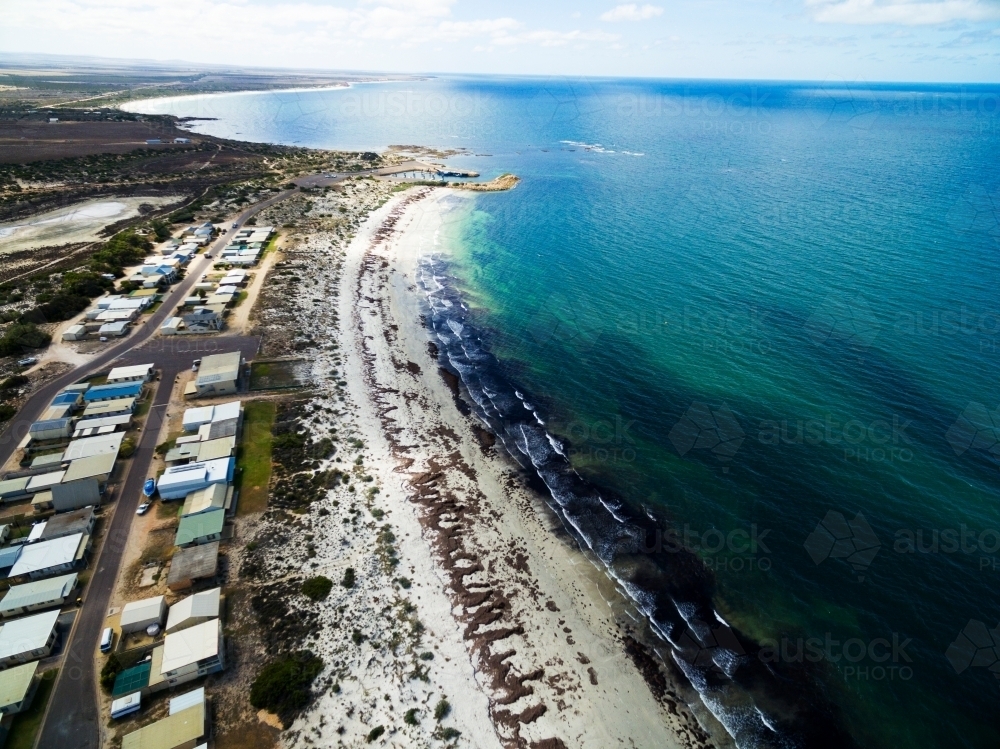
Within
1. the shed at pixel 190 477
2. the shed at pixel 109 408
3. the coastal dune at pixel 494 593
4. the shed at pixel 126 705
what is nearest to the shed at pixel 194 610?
the shed at pixel 126 705

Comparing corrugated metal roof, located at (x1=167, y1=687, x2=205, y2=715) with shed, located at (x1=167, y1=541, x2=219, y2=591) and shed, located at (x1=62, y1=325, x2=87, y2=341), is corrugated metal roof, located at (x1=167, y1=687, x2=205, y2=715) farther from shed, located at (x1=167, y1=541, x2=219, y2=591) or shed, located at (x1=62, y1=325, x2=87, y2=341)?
shed, located at (x1=62, y1=325, x2=87, y2=341)

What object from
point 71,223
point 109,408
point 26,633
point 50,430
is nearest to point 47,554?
point 26,633

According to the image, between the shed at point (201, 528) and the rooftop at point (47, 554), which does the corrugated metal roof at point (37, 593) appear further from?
the shed at point (201, 528)

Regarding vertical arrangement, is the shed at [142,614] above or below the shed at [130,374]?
below

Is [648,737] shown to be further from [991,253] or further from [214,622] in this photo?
[991,253]

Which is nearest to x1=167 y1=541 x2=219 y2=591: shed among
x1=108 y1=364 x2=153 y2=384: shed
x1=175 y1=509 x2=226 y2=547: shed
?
x1=175 y1=509 x2=226 y2=547: shed

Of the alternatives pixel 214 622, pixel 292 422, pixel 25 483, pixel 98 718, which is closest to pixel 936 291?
pixel 292 422
